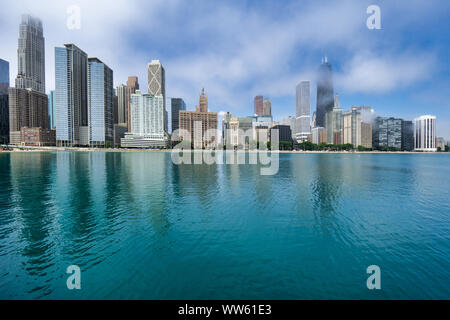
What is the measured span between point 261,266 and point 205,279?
411 cm

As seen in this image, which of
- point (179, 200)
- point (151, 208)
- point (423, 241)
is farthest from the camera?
point (179, 200)

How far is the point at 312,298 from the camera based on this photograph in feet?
36.4

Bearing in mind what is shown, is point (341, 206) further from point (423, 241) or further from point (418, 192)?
point (418, 192)

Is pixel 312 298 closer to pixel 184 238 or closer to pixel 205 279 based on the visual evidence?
pixel 205 279

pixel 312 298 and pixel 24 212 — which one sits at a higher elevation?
pixel 24 212

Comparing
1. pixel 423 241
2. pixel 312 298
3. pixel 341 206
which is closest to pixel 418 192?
pixel 341 206

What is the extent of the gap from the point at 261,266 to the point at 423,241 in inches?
624
